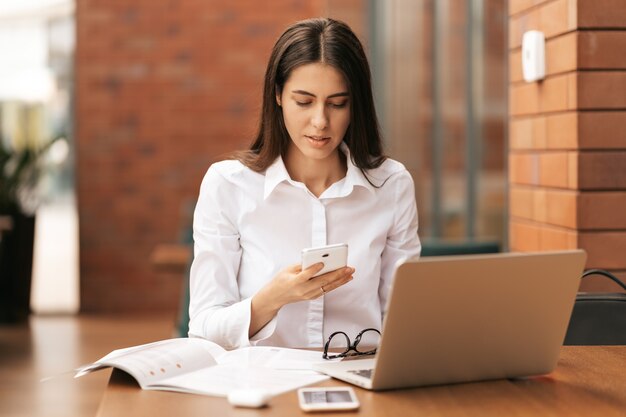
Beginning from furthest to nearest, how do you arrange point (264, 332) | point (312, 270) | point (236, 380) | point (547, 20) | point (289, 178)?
point (547, 20) → point (289, 178) → point (264, 332) → point (312, 270) → point (236, 380)

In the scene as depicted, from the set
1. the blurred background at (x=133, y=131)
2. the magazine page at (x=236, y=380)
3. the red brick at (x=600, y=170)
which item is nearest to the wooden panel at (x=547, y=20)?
the red brick at (x=600, y=170)

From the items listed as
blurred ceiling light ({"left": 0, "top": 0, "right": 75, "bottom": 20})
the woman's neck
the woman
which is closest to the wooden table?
the woman

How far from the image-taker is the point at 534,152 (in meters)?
2.94

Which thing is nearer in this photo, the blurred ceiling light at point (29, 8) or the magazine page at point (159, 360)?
the magazine page at point (159, 360)

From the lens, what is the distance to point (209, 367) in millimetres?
1805

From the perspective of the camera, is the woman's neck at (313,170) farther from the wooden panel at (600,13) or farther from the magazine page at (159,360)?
the wooden panel at (600,13)

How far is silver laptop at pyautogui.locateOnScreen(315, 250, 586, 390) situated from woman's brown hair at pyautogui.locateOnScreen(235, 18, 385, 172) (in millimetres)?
748

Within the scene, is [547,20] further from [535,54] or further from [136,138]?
[136,138]

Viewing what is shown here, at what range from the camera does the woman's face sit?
87.2 inches

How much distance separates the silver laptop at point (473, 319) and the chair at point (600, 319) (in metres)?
0.51

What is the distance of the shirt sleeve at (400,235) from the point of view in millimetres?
2408

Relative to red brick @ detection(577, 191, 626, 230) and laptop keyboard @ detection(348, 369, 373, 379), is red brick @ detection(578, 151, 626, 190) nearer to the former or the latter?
red brick @ detection(577, 191, 626, 230)

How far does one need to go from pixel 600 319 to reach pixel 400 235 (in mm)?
503

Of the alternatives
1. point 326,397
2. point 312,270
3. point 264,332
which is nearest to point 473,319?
point 326,397
